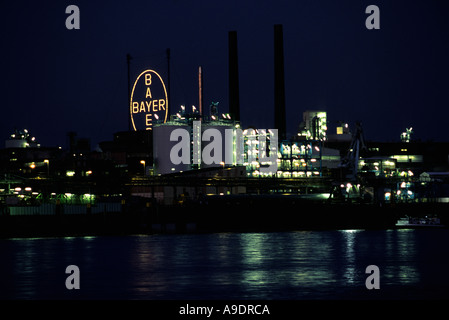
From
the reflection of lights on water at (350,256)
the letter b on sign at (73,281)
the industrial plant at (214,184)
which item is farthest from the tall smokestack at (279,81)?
the letter b on sign at (73,281)

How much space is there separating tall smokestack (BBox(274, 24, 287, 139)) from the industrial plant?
201mm

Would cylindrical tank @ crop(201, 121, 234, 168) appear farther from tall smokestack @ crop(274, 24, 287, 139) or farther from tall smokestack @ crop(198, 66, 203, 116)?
tall smokestack @ crop(274, 24, 287, 139)

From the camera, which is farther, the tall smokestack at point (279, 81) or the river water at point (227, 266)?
the tall smokestack at point (279, 81)

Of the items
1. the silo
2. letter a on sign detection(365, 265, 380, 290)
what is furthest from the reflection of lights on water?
the silo

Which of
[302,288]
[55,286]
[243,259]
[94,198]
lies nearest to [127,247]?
[243,259]

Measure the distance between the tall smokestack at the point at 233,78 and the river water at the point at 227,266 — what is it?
7113 centimetres

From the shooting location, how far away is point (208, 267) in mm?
52062

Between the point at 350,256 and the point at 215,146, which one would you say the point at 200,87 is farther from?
the point at 350,256

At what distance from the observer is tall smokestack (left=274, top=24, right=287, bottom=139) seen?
481ft

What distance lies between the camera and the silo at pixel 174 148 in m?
123

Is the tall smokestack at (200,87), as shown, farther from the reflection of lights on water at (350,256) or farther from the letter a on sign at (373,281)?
the letter a on sign at (373,281)

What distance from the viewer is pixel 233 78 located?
491 feet
